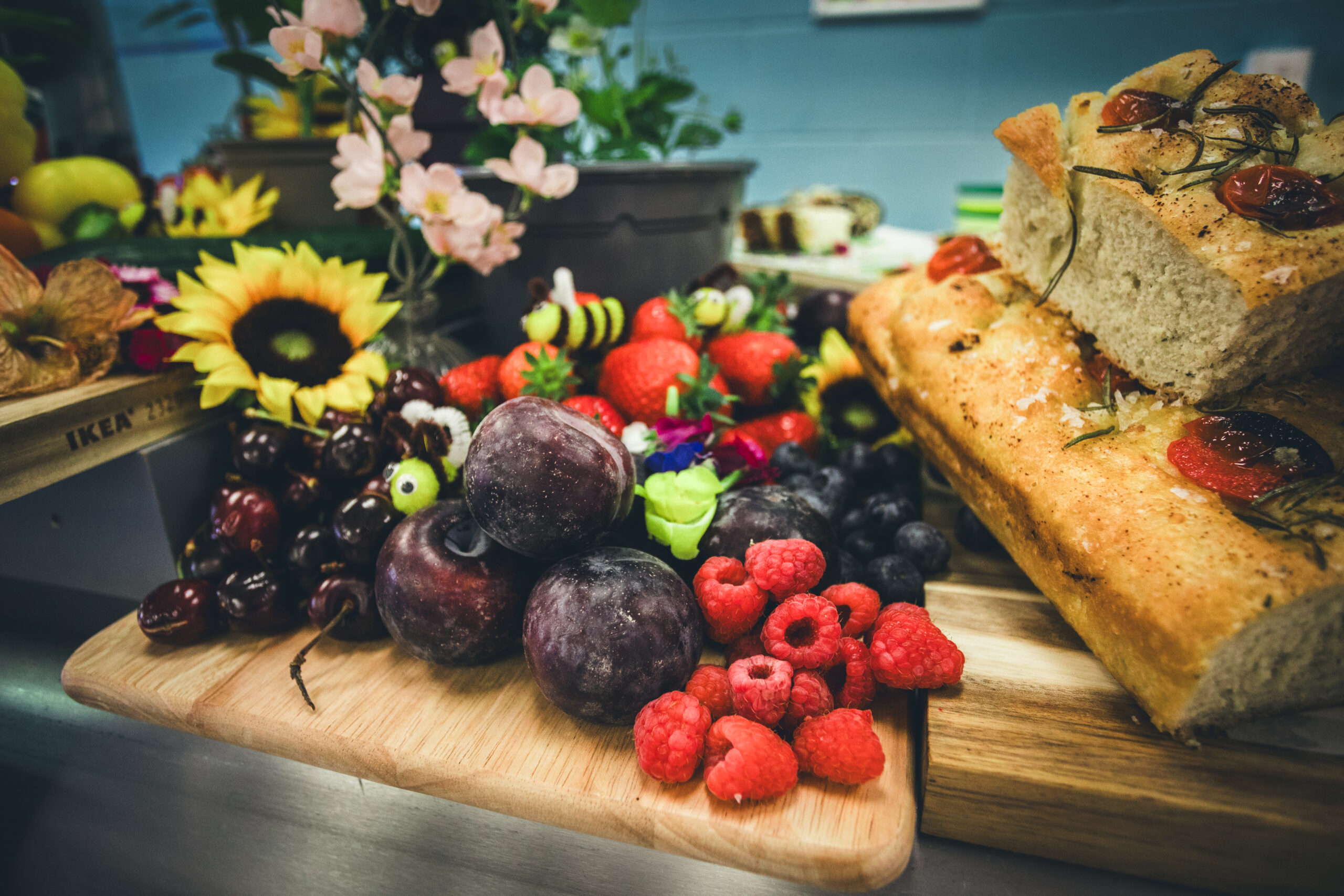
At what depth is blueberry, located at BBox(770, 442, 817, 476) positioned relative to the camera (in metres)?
0.95

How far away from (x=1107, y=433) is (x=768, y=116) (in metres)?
2.81

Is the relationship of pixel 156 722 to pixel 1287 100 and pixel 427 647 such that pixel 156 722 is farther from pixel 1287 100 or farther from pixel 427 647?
pixel 1287 100

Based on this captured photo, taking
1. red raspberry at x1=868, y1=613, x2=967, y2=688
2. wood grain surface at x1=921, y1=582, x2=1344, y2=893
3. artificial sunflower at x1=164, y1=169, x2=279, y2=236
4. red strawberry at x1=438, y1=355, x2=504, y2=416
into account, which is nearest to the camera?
wood grain surface at x1=921, y1=582, x2=1344, y2=893

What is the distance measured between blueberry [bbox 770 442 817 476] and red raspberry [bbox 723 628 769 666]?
30 centimetres

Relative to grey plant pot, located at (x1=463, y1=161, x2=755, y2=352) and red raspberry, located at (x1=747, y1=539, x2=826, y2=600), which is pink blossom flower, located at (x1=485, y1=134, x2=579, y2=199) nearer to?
grey plant pot, located at (x1=463, y1=161, x2=755, y2=352)

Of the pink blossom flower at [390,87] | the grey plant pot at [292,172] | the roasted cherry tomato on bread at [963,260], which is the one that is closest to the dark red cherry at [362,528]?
the pink blossom flower at [390,87]

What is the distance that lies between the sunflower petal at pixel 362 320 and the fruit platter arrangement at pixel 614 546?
0.08m

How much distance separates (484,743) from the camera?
615 millimetres

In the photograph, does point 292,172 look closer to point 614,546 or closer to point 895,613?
point 614,546

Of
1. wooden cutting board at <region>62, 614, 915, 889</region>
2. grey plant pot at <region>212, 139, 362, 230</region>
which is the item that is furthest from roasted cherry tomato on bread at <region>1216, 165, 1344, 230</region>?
grey plant pot at <region>212, 139, 362, 230</region>

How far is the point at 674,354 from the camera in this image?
0.95 metres

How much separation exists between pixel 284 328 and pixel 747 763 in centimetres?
86

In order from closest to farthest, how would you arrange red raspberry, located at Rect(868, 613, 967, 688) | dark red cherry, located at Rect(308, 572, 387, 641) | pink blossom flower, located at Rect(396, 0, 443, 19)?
red raspberry, located at Rect(868, 613, 967, 688) → dark red cherry, located at Rect(308, 572, 387, 641) → pink blossom flower, located at Rect(396, 0, 443, 19)

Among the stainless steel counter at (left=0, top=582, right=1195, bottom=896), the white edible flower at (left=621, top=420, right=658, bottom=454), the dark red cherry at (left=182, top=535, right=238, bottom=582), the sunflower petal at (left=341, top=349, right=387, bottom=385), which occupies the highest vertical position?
the sunflower petal at (left=341, top=349, right=387, bottom=385)
